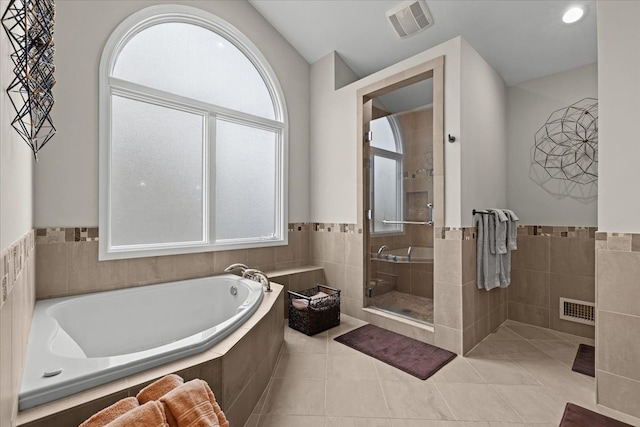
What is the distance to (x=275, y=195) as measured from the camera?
3318mm

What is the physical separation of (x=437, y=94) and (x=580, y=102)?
1.36 metres

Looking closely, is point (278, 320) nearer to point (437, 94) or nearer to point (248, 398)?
point (248, 398)

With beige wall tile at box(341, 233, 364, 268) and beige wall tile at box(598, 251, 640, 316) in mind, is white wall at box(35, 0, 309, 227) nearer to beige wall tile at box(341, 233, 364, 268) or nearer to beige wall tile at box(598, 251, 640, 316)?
beige wall tile at box(341, 233, 364, 268)

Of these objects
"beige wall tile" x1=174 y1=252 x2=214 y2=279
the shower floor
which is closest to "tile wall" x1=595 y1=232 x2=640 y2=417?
the shower floor

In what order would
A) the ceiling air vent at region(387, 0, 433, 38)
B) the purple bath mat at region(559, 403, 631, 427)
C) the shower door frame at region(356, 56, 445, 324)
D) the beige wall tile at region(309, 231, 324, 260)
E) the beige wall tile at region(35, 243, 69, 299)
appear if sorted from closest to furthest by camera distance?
the purple bath mat at region(559, 403, 631, 427) → the beige wall tile at region(35, 243, 69, 299) → the shower door frame at region(356, 56, 445, 324) → the ceiling air vent at region(387, 0, 433, 38) → the beige wall tile at region(309, 231, 324, 260)

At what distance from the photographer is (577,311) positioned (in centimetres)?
267

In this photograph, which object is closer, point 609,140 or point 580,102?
point 609,140

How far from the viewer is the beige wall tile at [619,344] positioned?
1.62 metres

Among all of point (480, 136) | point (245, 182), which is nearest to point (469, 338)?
point (480, 136)

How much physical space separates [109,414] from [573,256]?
132 inches

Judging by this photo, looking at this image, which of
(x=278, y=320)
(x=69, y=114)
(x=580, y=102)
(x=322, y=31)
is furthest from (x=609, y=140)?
(x=69, y=114)

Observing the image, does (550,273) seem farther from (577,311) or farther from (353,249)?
(353,249)

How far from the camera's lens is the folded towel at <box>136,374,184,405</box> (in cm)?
104

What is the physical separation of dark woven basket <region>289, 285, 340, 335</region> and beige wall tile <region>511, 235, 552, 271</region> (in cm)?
180
